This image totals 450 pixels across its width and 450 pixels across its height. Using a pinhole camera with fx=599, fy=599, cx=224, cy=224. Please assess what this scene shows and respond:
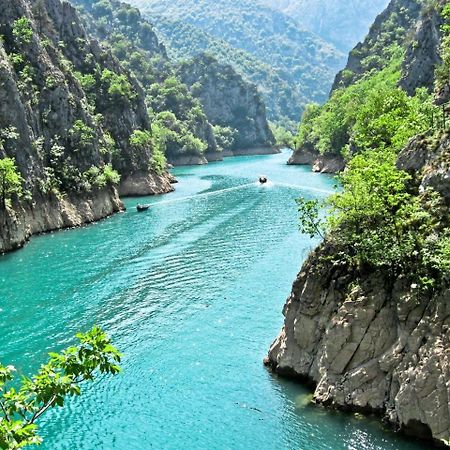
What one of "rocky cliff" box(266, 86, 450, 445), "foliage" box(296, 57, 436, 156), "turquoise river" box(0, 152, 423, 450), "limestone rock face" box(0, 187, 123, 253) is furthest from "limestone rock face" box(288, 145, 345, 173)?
"rocky cliff" box(266, 86, 450, 445)

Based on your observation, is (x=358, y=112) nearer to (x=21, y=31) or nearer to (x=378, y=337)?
(x=21, y=31)

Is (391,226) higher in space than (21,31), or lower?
lower

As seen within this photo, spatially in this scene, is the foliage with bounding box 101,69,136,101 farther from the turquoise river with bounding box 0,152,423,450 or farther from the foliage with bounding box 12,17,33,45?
Result: the turquoise river with bounding box 0,152,423,450

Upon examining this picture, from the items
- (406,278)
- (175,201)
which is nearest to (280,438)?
(406,278)

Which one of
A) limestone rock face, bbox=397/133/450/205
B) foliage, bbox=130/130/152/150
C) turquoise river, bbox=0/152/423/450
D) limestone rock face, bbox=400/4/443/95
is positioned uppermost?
limestone rock face, bbox=400/4/443/95

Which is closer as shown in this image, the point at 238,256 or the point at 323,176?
the point at 238,256

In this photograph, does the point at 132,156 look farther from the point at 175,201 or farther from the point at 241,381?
the point at 241,381

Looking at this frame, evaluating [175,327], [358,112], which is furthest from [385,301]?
[358,112]
